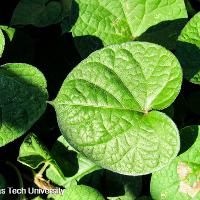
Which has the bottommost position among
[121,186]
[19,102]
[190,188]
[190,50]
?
[121,186]

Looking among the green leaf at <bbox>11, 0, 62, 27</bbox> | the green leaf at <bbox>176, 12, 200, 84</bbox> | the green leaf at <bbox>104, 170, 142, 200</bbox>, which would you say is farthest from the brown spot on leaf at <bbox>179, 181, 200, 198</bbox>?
the green leaf at <bbox>11, 0, 62, 27</bbox>

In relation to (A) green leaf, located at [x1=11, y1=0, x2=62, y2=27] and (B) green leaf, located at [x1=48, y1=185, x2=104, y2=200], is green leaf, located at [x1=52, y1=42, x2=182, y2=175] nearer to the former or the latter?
(B) green leaf, located at [x1=48, y1=185, x2=104, y2=200]

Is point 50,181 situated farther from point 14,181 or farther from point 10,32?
point 10,32

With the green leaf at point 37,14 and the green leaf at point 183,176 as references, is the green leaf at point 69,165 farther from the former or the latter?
the green leaf at point 37,14

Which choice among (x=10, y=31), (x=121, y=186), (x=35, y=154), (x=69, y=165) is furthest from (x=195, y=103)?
(x=10, y=31)

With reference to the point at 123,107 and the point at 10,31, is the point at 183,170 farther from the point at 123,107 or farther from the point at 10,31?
the point at 10,31
